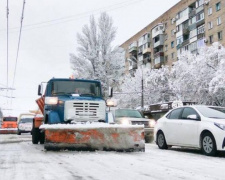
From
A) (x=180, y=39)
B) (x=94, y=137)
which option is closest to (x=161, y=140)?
(x=94, y=137)

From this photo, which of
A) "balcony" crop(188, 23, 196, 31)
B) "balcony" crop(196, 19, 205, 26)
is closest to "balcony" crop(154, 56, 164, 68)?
"balcony" crop(188, 23, 196, 31)

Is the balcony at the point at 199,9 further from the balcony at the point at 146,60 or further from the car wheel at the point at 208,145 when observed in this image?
the car wheel at the point at 208,145

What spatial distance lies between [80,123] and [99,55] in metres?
30.7

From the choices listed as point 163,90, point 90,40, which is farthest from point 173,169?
point 163,90

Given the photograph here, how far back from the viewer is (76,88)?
1134 cm

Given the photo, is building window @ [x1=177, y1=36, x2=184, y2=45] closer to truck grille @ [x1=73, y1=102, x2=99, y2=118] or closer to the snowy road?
truck grille @ [x1=73, y1=102, x2=99, y2=118]

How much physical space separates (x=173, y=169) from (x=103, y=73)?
33203mm

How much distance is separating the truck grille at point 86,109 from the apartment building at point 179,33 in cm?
3723

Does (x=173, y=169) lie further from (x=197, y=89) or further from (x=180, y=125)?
(x=197, y=89)

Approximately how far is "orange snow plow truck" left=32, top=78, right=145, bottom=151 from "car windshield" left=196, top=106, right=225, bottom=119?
1.77 metres

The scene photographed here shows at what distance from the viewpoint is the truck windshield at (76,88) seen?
Result: 1118cm

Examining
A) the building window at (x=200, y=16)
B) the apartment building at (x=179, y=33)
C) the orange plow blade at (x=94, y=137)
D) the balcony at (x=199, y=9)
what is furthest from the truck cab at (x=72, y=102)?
the balcony at (x=199, y=9)

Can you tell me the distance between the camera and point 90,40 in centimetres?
4016

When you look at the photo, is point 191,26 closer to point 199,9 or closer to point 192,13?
point 192,13
